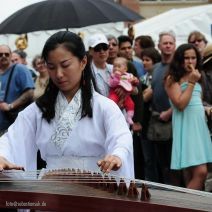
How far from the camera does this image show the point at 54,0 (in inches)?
296

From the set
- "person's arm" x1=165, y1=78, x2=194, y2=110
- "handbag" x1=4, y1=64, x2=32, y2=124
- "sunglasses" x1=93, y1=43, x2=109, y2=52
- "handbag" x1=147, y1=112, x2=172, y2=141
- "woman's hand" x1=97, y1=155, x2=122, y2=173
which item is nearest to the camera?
"woman's hand" x1=97, y1=155, x2=122, y2=173

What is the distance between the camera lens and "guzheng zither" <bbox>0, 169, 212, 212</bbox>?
3.16 metres

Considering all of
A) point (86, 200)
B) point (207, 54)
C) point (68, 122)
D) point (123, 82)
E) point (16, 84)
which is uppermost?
point (207, 54)

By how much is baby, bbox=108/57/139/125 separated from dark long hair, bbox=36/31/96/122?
2618mm

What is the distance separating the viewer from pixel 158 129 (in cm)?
751

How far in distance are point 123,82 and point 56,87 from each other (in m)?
2.76

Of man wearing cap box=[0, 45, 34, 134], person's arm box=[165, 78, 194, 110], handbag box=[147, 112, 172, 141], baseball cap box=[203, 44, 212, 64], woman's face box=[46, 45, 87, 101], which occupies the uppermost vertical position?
baseball cap box=[203, 44, 212, 64]

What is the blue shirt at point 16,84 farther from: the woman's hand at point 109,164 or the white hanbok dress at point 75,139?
the woman's hand at point 109,164

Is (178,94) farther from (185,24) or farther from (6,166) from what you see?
(185,24)

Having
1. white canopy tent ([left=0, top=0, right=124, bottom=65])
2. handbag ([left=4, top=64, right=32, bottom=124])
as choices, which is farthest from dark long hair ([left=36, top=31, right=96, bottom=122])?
white canopy tent ([left=0, top=0, right=124, bottom=65])

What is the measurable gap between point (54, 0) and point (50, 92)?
11.7 feet

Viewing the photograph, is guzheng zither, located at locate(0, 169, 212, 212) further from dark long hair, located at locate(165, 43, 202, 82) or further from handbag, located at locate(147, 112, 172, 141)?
handbag, located at locate(147, 112, 172, 141)

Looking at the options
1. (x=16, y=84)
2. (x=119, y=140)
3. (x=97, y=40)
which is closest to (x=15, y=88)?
(x=16, y=84)

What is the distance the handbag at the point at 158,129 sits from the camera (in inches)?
294
